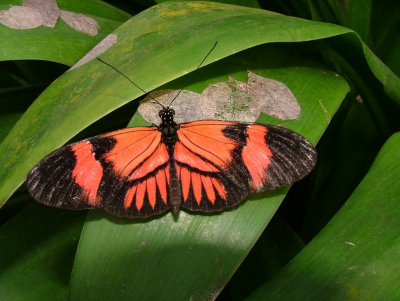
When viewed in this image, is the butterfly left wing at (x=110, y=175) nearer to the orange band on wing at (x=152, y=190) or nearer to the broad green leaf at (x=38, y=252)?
the orange band on wing at (x=152, y=190)

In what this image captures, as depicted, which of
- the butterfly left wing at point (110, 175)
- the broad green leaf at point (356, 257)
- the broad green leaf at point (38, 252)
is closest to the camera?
the broad green leaf at point (356, 257)

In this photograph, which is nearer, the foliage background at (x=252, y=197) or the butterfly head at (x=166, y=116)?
the foliage background at (x=252, y=197)

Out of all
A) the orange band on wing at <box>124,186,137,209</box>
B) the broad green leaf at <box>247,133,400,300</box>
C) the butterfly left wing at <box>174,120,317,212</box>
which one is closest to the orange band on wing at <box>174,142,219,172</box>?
the butterfly left wing at <box>174,120,317,212</box>

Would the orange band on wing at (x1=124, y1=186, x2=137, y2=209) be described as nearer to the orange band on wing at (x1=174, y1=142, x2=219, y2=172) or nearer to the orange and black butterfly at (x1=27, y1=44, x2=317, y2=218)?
the orange and black butterfly at (x1=27, y1=44, x2=317, y2=218)

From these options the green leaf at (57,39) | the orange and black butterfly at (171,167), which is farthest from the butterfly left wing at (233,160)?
the green leaf at (57,39)

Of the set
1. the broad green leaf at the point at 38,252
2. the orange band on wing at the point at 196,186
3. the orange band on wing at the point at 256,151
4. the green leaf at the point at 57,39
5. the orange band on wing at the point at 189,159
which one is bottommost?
the broad green leaf at the point at 38,252

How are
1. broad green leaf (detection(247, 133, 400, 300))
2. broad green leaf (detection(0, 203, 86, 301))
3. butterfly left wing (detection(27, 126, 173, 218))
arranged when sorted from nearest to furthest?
1. broad green leaf (detection(247, 133, 400, 300))
2. butterfly left wing (detection(27, 126, 173, 218))
3. broad green leaf (detection(0, 203, 86, 301))

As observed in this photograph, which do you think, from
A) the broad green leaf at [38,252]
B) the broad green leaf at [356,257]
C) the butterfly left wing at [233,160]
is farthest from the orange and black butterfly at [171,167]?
the broad green leaf at [38,252]

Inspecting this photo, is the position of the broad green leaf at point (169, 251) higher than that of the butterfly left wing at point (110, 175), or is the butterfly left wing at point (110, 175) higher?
the butterfly left wing at point (110, 175)

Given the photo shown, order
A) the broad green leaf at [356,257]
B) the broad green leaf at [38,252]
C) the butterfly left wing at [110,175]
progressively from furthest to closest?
the broad green leaf at [38,252] < the butterfly left wing at [110,175] < the broad green leaf at [356,257]
